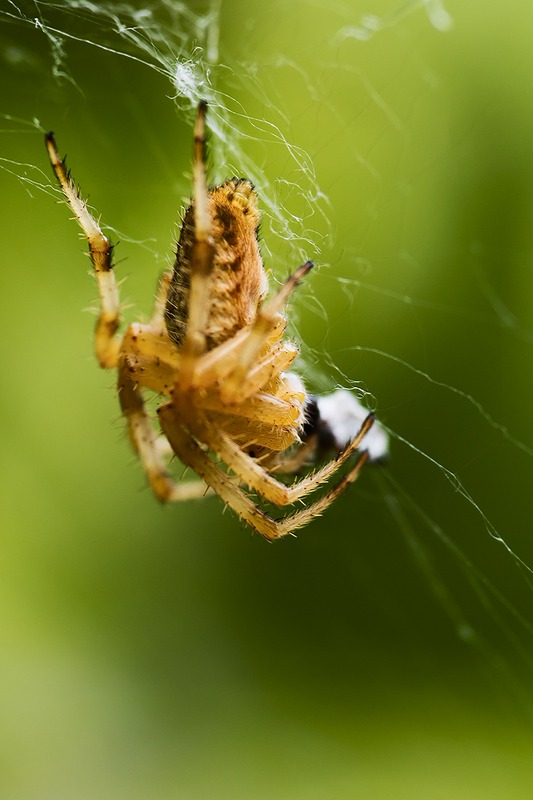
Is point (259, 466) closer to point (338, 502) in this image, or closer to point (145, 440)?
point (145, 440)

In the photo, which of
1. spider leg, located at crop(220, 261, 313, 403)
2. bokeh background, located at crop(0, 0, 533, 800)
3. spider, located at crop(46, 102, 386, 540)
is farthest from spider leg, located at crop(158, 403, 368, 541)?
bokeh background, located at crop(0, 0, 533, 800)

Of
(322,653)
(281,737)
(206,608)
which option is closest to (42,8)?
(206,608)

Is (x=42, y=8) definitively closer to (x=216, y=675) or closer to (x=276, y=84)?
(x=276, y=84)

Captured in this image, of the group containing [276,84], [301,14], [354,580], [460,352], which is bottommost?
[354,580]

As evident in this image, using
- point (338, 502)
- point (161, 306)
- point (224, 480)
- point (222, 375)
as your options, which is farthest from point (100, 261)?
point (338, 502)

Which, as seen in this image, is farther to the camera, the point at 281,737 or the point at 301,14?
the point at 301,14

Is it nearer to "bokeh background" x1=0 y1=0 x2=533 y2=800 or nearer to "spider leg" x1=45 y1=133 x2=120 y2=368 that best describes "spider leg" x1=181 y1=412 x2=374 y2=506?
"spider leg" x1=45 y1=133 x2=120 y2=368

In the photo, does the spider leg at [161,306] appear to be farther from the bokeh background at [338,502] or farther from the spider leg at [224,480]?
the bokeh background at [338,502]
